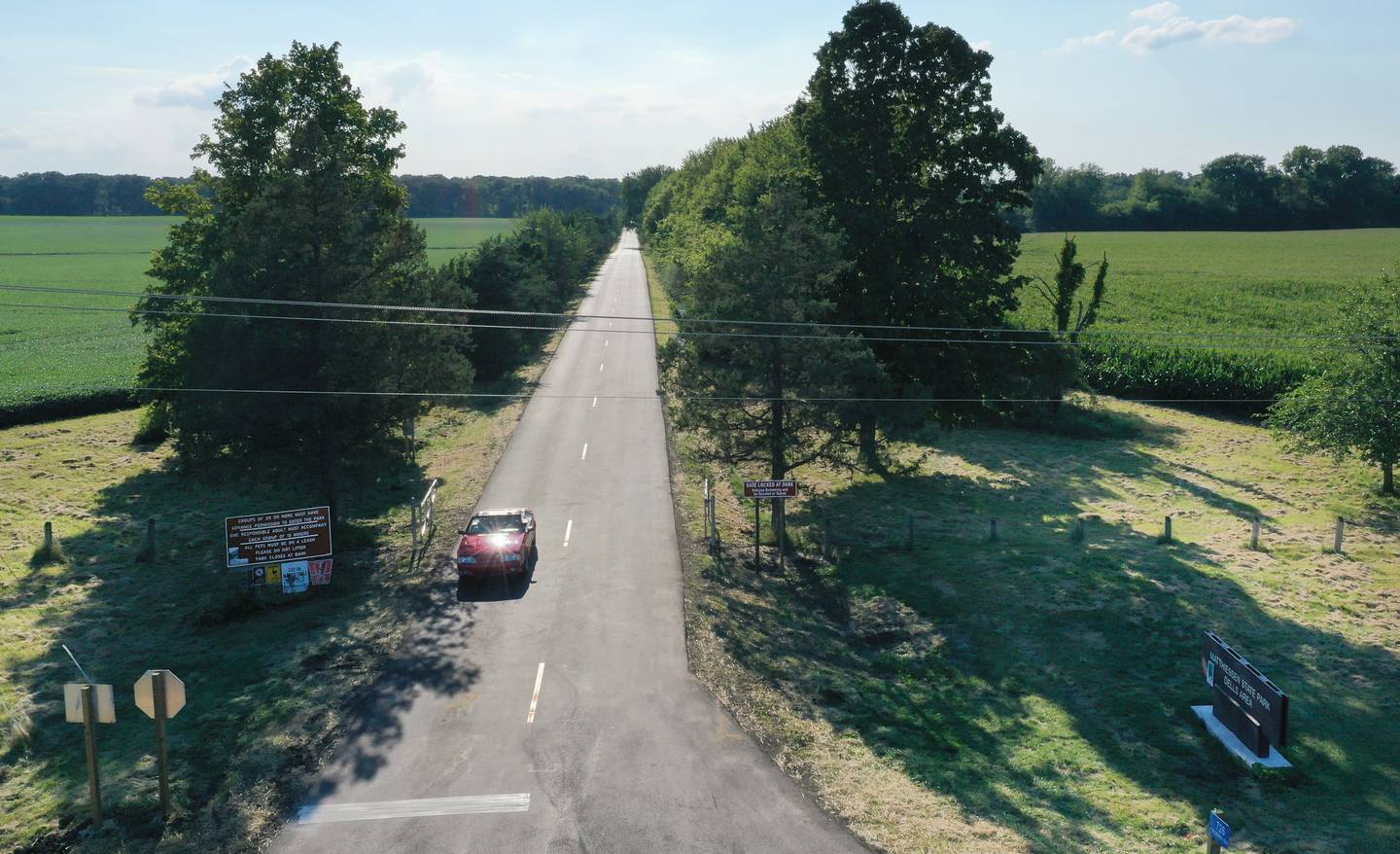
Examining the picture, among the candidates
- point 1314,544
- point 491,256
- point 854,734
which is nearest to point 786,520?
point 854,734

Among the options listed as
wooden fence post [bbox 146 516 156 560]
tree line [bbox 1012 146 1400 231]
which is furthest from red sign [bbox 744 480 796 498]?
tree line [bbox 1012 146 1400 231]

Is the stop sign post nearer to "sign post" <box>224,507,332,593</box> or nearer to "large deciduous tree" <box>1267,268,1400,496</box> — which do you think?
"sign post" <box>224,507,332,593</box>

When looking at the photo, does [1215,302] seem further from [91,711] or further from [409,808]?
[91,711]

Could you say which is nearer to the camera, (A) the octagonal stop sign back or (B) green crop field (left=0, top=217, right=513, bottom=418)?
(A) the octagonal stop sign back

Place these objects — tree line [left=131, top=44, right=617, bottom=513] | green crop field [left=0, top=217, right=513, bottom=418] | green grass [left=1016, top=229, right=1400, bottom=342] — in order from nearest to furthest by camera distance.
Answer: tree line [left=131, top=44, right=617, bottom=513]
green crop field [left=0, top=217, right=513, bottom=418]
green grass [left=1016, top=229, right=1400, bottom=342]

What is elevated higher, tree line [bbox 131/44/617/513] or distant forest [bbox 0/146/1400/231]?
distant forest [bbox 0/146/1400/231]

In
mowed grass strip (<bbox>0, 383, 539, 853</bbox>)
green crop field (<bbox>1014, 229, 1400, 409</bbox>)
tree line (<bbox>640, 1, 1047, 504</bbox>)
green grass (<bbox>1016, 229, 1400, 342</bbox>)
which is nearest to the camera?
mowed grass strip (<bbox>0, 383, 539, 853</bbox>)

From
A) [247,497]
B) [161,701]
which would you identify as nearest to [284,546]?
[161,701]
